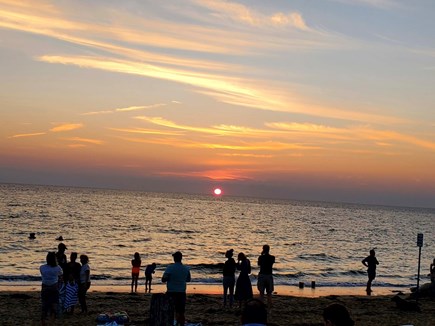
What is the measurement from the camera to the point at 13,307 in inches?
709

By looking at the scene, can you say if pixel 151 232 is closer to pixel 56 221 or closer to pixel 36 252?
pixel 56 221

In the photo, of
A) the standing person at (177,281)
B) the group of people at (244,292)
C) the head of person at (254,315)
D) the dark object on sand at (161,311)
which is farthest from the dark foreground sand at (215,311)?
the head of person at (254,315)

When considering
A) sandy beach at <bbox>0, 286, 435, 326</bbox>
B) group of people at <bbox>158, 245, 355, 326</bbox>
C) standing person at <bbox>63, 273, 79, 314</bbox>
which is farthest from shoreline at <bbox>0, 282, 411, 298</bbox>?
standing person at <bbox>63, 273, 79, 314</bbox>

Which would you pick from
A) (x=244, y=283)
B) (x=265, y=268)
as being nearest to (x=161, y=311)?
(x=265, y=268)

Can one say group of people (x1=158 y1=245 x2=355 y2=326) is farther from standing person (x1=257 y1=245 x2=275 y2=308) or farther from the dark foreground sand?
the dark foreground sand

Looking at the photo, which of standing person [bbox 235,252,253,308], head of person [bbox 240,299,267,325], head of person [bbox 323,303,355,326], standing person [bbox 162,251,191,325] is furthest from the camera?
standing person [bbox 235,252,253,308]

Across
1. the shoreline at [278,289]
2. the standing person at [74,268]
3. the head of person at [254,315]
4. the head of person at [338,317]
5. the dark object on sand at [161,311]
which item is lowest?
the shoreline at [278,289]

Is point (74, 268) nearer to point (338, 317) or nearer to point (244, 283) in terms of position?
point (244, 283)

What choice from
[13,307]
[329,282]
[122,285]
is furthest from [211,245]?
[13,307]

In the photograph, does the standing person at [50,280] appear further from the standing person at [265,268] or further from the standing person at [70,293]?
the standing person at [265,268]

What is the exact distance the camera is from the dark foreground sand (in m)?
16.0

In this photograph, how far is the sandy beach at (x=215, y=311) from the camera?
16.0m

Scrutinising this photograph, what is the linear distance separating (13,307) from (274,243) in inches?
1949

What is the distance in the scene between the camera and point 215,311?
17.8m
